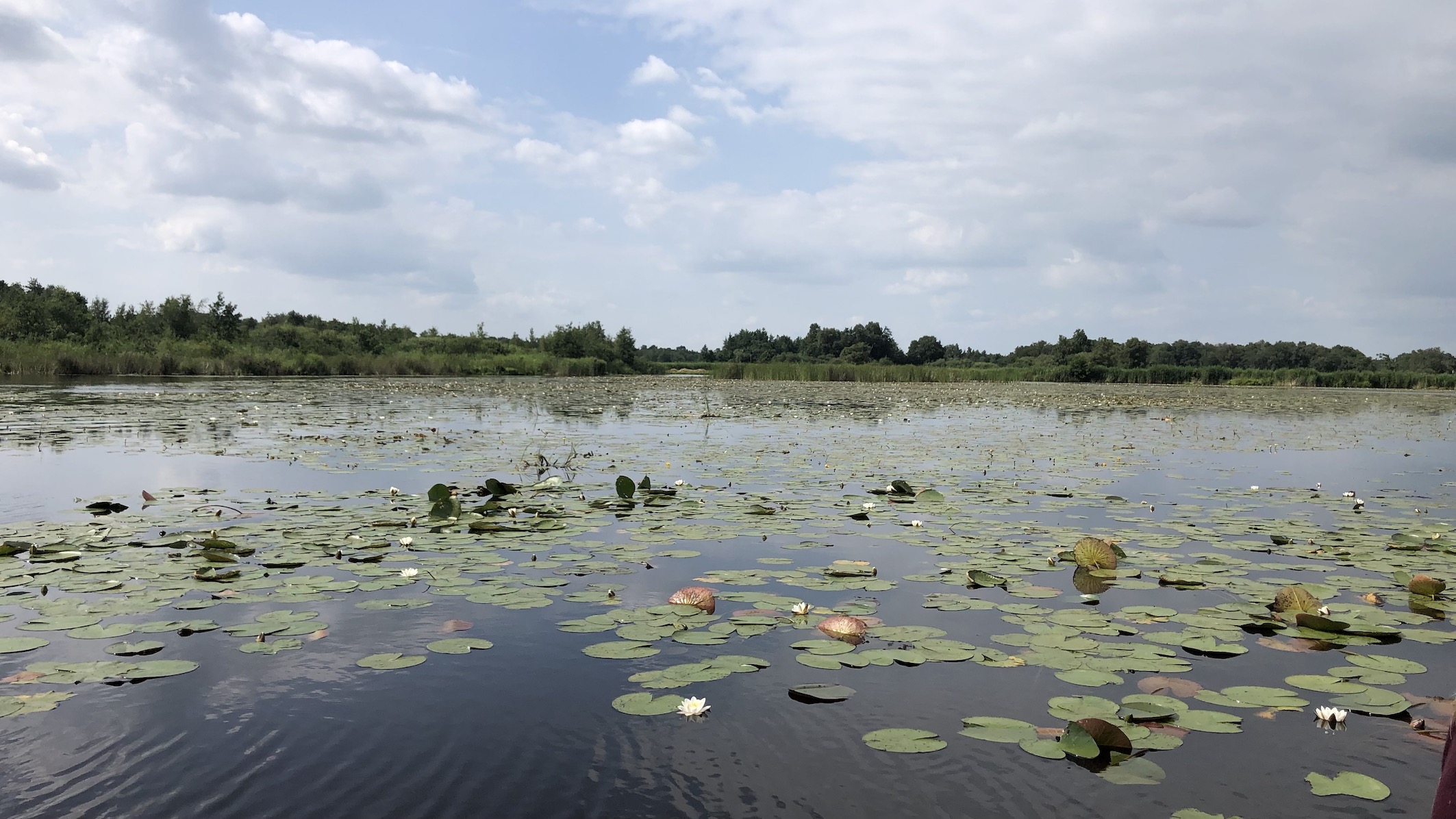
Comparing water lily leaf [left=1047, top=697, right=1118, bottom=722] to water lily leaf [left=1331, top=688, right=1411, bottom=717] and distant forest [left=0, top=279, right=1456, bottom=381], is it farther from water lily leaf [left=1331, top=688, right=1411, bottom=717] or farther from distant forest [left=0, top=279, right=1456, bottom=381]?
distant forest [left=0, top=279, right=1456, bottom=381]

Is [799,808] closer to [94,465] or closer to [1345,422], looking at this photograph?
[94,465]

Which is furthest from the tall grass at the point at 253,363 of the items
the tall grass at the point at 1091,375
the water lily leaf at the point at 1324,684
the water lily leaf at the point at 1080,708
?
the water lily leaf at the point at 1324,684

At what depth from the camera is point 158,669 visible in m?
3.19

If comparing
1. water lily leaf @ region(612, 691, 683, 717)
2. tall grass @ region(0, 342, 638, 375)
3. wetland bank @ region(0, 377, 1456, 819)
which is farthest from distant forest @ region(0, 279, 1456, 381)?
water lily leaf @ region(612, 691, 683, 717)

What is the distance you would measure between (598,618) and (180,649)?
1742 millimetres

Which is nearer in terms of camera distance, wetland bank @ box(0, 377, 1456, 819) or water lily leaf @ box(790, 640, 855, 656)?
wetland bank @ box(0, 377, 1456, 819)

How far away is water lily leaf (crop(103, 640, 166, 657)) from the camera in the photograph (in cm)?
336

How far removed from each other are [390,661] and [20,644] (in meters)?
1.55

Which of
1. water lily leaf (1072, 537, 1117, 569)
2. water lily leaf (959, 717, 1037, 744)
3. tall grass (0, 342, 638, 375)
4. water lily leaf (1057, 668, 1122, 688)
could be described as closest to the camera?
water lily leaf (959, 717, 1037, 744)

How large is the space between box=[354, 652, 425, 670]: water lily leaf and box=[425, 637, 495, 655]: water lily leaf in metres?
0.09

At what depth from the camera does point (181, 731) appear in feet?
8.95

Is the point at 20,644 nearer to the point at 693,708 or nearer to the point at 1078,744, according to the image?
the point at 693,708

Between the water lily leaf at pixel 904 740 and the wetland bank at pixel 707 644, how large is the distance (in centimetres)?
2

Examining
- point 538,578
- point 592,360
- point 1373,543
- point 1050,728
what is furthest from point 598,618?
point 592,360
